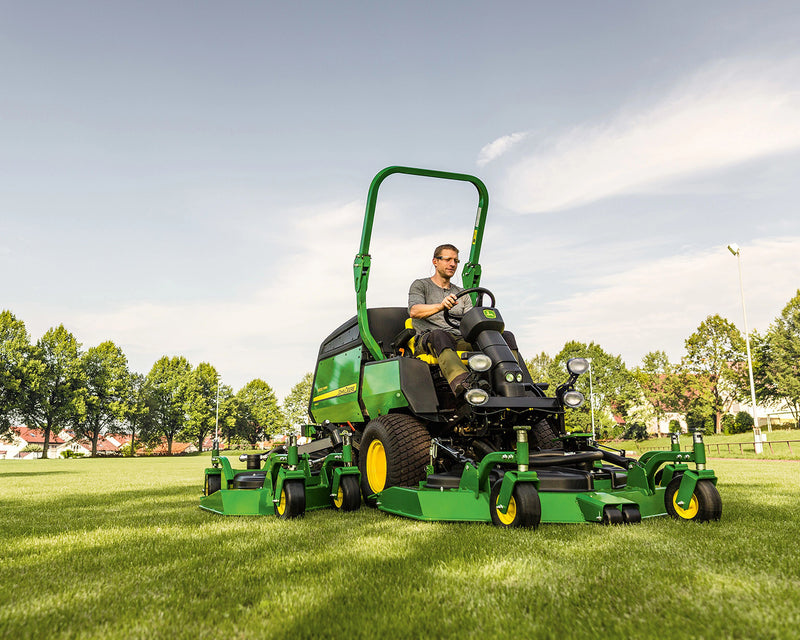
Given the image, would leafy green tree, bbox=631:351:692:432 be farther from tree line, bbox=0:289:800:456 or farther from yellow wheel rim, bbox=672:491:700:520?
yellow wheel rim, bbox=672:491:700:520

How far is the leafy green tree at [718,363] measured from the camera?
4941 centimetres

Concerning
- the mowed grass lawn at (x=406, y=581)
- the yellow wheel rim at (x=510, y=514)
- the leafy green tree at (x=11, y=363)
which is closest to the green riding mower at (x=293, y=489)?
the mowed grass lawn at (x=406, y=581)

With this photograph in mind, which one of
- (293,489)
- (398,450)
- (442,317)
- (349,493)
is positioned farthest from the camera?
(442,317)

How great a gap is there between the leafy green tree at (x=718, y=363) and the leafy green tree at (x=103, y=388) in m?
50.9

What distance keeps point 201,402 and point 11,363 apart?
1859cm

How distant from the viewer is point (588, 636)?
1920mm

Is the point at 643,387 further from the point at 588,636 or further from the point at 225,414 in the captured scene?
the point at 588,636

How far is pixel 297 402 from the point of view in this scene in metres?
65.3

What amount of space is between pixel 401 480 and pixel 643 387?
5663 centimetres

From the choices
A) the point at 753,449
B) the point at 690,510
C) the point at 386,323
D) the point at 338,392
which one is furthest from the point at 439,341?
the point at 753,449

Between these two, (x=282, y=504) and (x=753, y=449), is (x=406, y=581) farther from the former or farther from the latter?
(x=753, y=449)

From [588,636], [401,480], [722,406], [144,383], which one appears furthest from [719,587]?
[144,383]

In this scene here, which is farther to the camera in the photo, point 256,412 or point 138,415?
point 256,412

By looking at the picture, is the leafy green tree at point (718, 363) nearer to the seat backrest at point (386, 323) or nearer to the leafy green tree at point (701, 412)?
the leafy green tree at point (701, 412)
